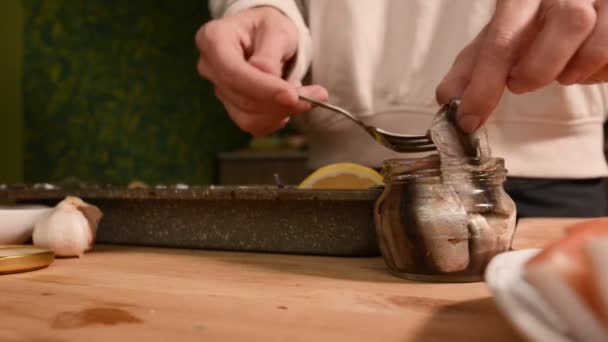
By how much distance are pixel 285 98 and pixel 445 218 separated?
0.32 m

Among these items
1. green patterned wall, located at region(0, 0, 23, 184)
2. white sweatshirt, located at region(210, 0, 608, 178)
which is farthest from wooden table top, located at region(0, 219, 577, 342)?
green patterned wall, located at region(0, 0, 23, 184)

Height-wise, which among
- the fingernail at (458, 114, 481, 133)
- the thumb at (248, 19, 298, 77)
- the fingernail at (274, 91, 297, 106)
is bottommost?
the fingernail at (458, 114, 481, 133)

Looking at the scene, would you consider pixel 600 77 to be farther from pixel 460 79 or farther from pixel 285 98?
pixel 285 98

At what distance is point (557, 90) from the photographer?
35.7 inches

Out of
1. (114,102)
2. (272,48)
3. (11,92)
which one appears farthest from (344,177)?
(114,102)

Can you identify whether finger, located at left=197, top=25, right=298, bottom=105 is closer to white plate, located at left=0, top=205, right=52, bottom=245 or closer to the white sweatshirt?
the white sweatshirt

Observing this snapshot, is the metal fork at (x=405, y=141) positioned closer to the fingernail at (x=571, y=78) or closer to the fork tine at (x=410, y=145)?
the fork tine at (x=410, y=145)

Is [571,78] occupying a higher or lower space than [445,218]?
higher

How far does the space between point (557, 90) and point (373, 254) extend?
487mm

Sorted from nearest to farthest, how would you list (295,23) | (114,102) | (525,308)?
(525,308), (295,23), (114,102)

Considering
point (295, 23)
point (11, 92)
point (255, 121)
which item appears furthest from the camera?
point (11, 92)

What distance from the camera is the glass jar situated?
0.47 m

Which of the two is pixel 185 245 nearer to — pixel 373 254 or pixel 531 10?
pixel 373 254

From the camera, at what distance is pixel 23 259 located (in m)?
0.55
